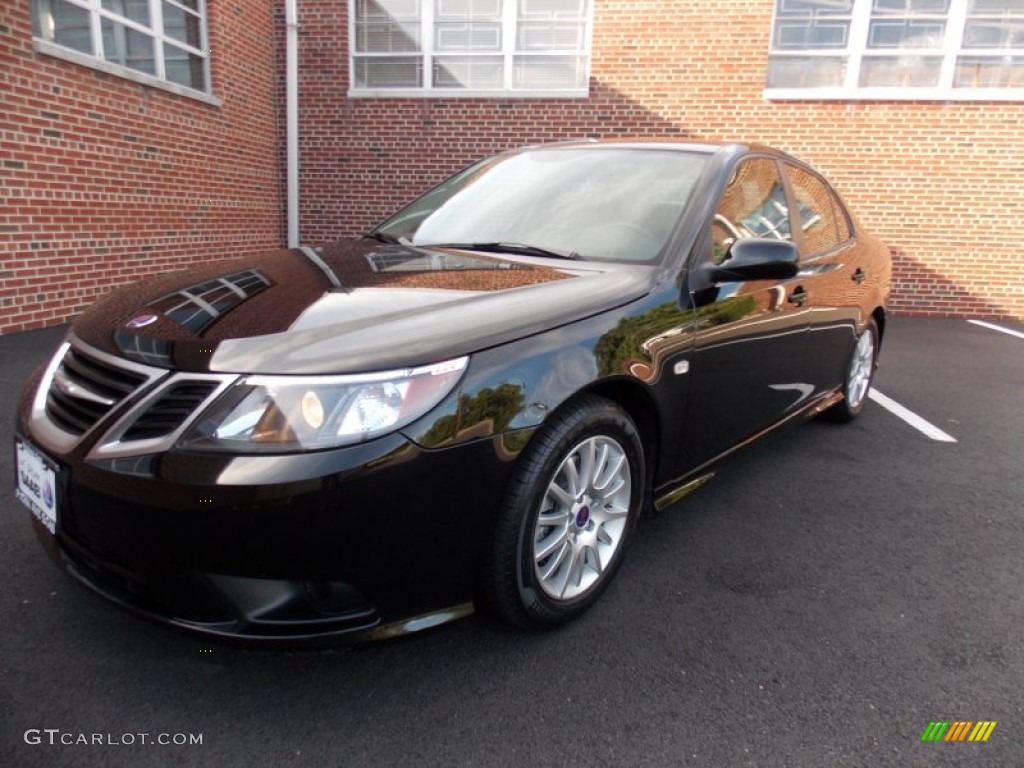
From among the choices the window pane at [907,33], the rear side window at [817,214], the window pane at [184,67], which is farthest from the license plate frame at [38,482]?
the window pane at [907,33]

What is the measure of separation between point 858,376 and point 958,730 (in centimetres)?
289

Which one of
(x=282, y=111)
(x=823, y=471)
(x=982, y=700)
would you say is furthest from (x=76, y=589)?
(x=282, y=111)

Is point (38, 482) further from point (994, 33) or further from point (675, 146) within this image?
point (994, 33)

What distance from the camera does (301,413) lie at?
1.57 m

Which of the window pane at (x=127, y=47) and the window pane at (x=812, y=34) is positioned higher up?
the window pane at (x=812, y=34)

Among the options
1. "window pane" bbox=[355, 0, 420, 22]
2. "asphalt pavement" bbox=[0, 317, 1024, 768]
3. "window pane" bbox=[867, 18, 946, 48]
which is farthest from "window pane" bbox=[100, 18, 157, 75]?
"window pane" bbox=[867, 18, 946, 48]

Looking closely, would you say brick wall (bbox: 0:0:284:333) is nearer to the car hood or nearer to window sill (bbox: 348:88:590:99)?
window sill (bbox: 348:88:590:99)

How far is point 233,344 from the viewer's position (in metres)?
1.71

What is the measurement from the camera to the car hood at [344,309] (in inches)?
65.9

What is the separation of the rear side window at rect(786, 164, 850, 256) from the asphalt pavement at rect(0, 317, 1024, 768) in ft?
4.60

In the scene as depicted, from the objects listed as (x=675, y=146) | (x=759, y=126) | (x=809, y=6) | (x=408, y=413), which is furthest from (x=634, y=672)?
(x=809, y=6)

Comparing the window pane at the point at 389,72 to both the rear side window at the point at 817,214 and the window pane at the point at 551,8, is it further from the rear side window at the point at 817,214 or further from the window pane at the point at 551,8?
the rear side window at the point at 817,214

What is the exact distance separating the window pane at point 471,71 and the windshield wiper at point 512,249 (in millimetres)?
7427

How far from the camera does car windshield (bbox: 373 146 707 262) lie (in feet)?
8.50
